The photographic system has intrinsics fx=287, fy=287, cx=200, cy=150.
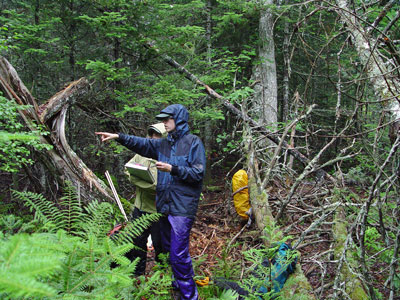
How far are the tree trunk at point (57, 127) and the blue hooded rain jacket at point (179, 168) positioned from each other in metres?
1.89

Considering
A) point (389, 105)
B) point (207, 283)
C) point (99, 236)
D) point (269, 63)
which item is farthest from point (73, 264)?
point (269, 63)

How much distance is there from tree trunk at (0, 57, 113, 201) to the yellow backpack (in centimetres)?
286

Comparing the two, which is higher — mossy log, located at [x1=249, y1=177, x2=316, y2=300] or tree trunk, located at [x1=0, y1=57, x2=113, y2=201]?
tree trunk, located at [x1=0, y1=57, x2=113, y2=201]

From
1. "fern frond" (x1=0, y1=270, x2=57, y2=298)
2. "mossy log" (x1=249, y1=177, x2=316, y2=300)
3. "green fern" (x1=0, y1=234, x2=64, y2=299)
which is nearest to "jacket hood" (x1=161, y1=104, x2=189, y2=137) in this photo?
"mossy log" (x1=249, y1=177, x2=316, y2=300)

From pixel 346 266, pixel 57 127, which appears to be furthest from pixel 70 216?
pixel 346 266

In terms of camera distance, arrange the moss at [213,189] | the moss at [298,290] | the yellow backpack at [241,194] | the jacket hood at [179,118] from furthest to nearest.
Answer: the moss at [213,189] < the yellow backpack at [241,194] < the jacket hood at [179,118] < the moss at [298,290]

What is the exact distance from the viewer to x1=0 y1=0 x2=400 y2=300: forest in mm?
2865

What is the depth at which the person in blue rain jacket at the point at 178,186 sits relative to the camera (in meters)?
3.74

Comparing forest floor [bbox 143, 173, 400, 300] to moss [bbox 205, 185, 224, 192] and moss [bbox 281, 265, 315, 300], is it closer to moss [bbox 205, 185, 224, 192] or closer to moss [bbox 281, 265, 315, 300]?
moss [bbox 281, 265, 315, 300]

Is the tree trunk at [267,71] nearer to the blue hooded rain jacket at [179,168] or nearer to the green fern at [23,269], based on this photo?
the blue hooded rain jacket at [179,168]

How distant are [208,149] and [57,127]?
5.98 m

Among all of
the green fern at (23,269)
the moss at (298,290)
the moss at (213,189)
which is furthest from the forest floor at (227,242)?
the green fern at (23,269)

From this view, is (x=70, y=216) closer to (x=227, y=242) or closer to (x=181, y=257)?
(x=181, y=257)

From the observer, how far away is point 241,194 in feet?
22.3
